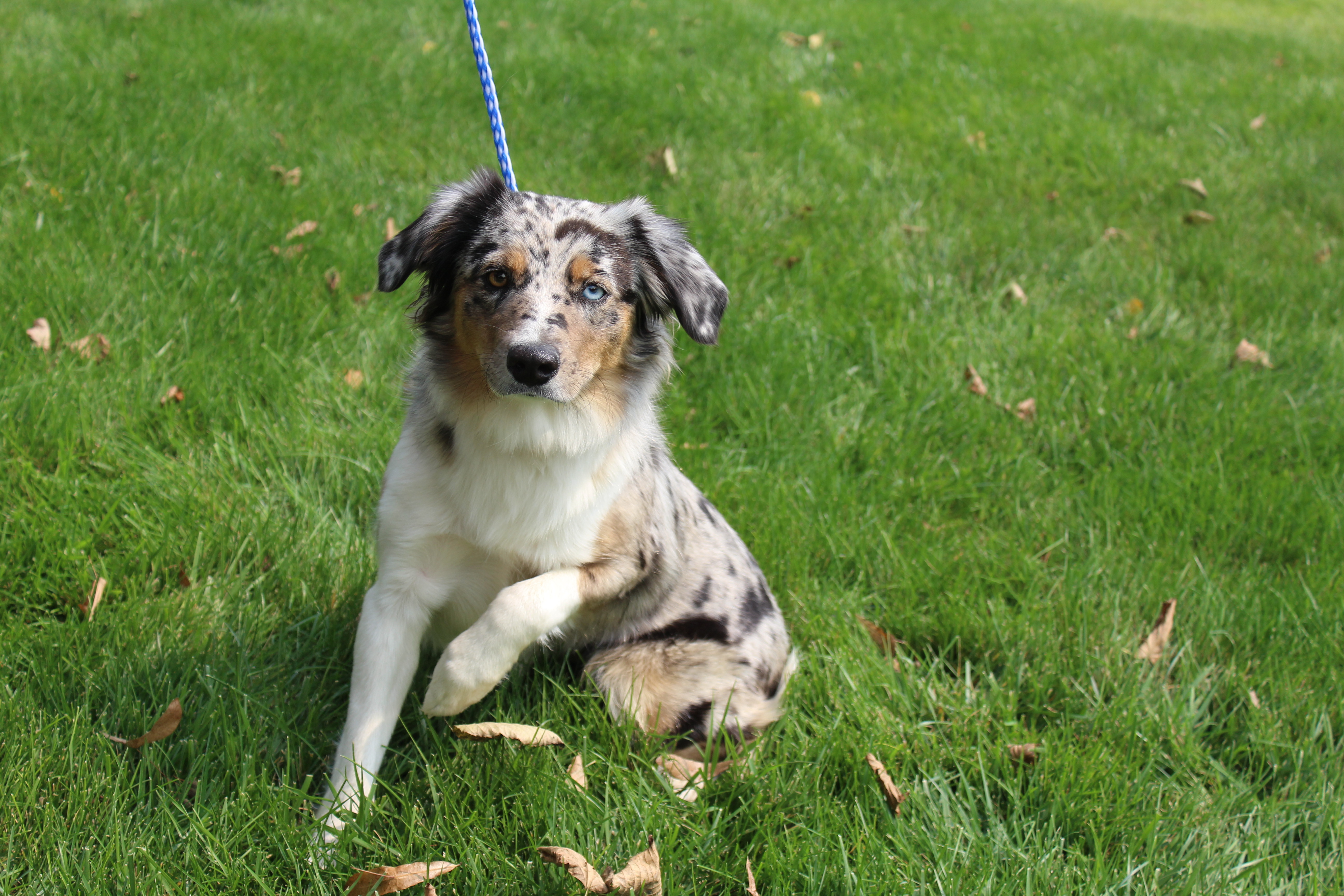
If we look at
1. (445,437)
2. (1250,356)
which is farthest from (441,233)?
(1250,356)

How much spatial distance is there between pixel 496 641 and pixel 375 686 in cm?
37

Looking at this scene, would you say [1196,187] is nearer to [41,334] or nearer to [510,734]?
[510,734]

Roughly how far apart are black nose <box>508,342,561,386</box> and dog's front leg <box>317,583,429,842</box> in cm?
69

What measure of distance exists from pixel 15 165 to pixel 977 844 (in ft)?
17.3

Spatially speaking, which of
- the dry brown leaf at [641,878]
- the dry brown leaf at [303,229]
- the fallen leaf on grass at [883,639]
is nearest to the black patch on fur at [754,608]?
the fallen leaf on grass at [883,639]

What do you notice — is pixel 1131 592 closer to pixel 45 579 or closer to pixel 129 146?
pixel 45 579

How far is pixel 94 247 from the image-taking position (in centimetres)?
433

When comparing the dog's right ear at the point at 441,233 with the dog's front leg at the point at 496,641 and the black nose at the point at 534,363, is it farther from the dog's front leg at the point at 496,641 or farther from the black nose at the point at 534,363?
the dog's front leg at the point at 496,641

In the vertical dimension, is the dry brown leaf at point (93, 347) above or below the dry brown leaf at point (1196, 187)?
below

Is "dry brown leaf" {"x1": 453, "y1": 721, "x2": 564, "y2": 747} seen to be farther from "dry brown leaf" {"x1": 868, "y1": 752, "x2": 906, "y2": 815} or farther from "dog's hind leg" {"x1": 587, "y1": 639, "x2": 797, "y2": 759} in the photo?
"dry brown leaf" {"x1": 868, "y1": 752, "x2": 906, "y2": 815}

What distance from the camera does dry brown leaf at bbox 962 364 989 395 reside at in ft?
15.0

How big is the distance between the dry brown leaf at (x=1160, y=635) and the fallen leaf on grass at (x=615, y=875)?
72.6 inches

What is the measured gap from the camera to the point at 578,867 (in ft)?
7.39

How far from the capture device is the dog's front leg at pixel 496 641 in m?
2.40
